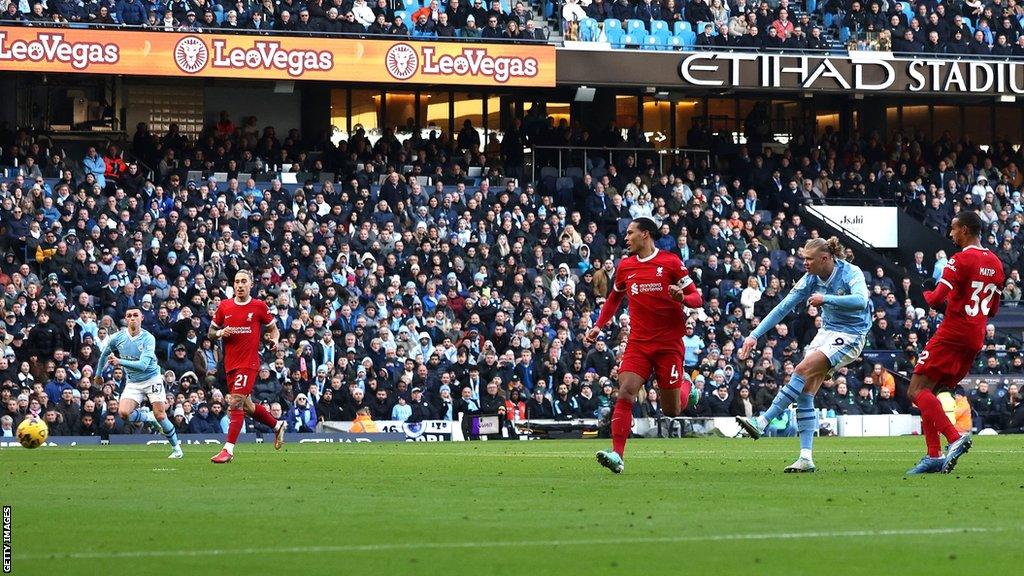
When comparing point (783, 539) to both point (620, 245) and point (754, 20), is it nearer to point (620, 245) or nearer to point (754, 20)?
point (620, 245)

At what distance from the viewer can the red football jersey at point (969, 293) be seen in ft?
47.5

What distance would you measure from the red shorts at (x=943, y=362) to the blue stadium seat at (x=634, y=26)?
92.6 ft

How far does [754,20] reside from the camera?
141 ft

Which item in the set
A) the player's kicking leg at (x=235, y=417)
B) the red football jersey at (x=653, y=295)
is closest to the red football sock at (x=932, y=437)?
the red football jersey at (x=653, y=295)

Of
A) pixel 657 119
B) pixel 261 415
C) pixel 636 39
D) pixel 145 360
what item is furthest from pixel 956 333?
pixel 657 119

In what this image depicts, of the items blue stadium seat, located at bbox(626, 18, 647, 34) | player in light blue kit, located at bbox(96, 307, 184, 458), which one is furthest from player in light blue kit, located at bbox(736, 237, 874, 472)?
blue stadium seat, located at bbox(626, 18, 647, 34)

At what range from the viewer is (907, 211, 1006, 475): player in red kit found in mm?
14484

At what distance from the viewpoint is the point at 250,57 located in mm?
38469

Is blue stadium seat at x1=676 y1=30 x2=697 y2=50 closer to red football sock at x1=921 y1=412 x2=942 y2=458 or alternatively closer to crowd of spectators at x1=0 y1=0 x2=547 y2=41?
crowd of spectators at x1=0 y1=0 x2=547 y2=41

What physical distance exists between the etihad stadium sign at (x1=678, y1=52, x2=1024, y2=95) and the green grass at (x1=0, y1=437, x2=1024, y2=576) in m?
25.3

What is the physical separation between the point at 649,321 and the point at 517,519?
511 centimetres

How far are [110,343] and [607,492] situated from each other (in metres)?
10.6

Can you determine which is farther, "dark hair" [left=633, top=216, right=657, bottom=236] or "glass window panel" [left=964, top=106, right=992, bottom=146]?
"glass window panel" [left=964, top=106, right=992, bottom=146]

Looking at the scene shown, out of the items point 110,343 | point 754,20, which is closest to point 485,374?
point 110,343
